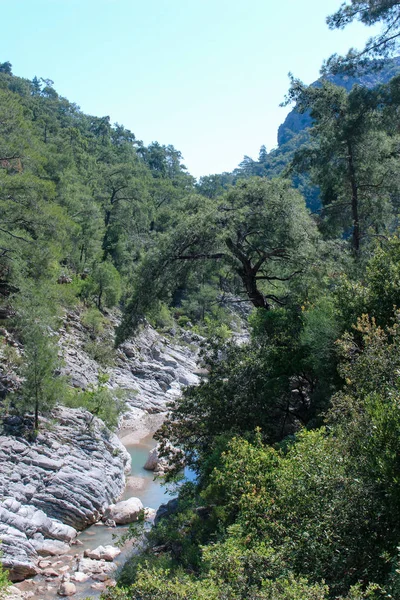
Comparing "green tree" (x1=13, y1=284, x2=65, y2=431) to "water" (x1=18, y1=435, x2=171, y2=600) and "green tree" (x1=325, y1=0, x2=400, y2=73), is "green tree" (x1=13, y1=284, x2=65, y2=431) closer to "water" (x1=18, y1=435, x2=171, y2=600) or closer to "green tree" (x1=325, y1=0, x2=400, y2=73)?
"water" (x1=18, y1=435, x2=171, y2=600)

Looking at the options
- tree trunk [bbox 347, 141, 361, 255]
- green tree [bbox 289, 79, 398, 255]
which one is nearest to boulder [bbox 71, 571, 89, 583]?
tree trunk [bbox 347, 141, 361, 255]

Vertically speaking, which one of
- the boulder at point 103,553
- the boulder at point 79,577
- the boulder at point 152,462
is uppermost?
the boulder at point 152,462

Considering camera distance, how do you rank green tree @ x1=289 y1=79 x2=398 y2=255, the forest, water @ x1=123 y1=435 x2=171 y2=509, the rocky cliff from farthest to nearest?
water @ x1=123 y1=435 x2=171 y2=509 → green tree @ x1=289 y1=79 x2=398 y2=255 → the rocky cliff → the forest

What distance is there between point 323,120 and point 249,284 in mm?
6093

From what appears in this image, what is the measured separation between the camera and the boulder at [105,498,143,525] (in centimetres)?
1845

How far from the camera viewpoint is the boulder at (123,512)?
60.5 feet

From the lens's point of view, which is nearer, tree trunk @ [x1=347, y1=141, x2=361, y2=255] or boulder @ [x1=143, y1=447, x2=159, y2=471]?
tree trunk @ [x1=347, y1=141, x2=361, y2=255]

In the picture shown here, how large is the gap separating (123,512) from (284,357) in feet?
30.3

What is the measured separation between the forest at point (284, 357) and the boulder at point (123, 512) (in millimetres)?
4502

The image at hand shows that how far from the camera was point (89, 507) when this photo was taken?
18297mm

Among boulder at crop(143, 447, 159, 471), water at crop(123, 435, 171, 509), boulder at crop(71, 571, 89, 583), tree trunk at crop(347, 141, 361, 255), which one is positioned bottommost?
boulder at crop(71, 571, 89, 583)

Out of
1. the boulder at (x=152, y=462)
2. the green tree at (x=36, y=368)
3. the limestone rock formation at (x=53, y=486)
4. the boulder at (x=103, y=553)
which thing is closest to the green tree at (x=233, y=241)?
the boulder at (x=103, y=553)

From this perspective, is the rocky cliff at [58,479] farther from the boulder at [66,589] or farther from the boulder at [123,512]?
the boulder at [66,589]

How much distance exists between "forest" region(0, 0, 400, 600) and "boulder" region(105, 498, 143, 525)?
450 centimetres
